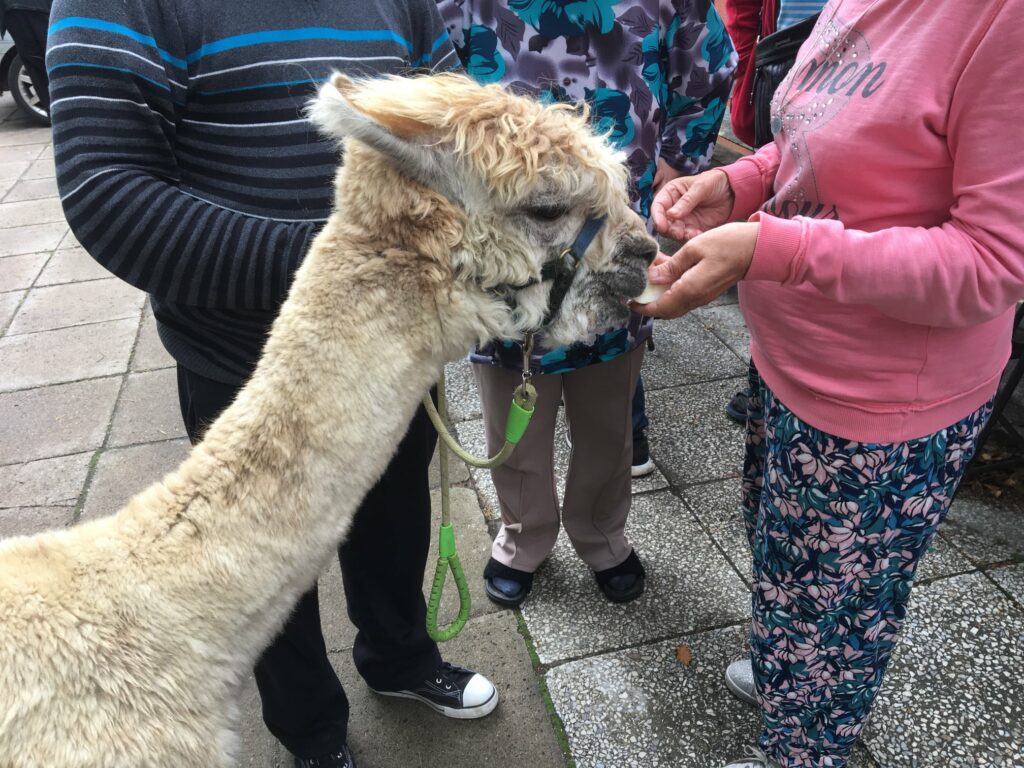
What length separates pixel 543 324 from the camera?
4.87 ft

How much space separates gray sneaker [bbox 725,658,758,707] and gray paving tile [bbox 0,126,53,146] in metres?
12.1

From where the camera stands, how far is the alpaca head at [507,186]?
1.23 metres

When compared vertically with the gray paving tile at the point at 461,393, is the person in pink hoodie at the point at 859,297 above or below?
above

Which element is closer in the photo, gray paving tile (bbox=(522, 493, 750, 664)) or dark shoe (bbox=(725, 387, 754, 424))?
gray paving tile (bbox=(522, 493, 750, 664))

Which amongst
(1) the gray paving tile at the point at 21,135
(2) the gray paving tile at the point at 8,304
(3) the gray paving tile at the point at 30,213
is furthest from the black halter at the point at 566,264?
(1) the gray paving tile at the point at 21,135

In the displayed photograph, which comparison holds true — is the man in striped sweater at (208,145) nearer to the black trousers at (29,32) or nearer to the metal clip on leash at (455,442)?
the metal clip on leash at (455,442)

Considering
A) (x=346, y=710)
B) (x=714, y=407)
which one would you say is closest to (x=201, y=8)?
(x=346, y=710)

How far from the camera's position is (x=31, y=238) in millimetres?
7070

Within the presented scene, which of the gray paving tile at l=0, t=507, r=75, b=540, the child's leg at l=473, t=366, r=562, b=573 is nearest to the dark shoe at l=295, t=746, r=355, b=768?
the child's leg at l=473, t=366, r=562, b=573

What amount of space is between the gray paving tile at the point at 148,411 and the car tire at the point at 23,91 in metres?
8.89

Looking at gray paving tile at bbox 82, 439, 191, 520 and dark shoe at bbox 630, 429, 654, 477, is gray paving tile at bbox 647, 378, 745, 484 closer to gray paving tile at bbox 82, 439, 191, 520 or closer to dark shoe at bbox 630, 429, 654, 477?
dark shoe at bbox 630, 429, 654, 477

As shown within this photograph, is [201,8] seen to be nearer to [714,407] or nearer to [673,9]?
[673,9]

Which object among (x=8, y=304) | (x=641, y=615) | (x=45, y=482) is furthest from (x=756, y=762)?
(x=8, y=304)

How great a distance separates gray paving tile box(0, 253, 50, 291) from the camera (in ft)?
19.9
